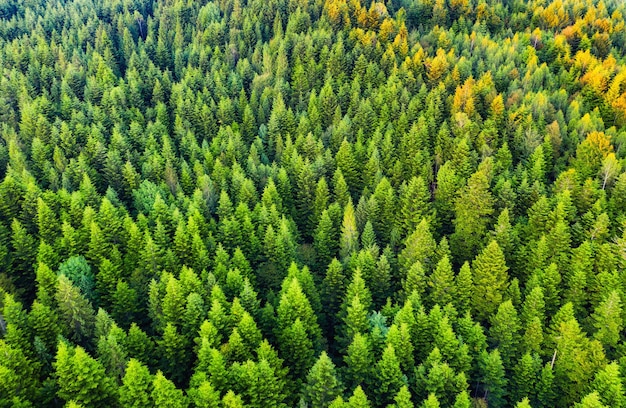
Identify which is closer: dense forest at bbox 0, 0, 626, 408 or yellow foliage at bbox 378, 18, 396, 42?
dense forest at bbox 0, 0, 626, 408

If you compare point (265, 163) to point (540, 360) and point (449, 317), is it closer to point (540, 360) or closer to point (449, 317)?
point (449, 317)

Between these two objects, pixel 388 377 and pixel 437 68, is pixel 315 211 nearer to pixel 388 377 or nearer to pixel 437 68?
pixel 388 377

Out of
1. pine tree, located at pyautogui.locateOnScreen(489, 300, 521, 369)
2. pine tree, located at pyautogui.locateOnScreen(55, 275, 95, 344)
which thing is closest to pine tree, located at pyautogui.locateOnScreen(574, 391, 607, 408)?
pine tree, located at pyautogui.locateOnScreen(489, 300, 521, 369)

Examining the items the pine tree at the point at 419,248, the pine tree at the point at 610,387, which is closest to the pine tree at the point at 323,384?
the pine tree at the point at 419,248

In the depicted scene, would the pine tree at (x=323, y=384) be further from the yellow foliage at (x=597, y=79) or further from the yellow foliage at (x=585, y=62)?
the yellow foliage at (x=585, y=62)

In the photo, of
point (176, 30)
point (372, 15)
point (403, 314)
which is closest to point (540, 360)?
point (403, 314)

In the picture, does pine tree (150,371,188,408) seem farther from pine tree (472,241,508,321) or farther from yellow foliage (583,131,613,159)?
yellow foliage (583,131,613,159)

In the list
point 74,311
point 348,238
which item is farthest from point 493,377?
point 74,311

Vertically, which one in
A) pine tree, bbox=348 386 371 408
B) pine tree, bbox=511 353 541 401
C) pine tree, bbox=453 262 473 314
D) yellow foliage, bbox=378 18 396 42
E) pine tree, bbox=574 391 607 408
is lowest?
pine tree, bbox=511 353 541 401

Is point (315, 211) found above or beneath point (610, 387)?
beneath
